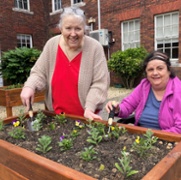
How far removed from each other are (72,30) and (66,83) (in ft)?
1.33

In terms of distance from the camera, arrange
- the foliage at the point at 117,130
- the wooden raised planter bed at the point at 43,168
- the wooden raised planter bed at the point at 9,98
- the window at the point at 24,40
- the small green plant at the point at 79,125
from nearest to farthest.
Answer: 1. the wooden raised planter bed at the point at 43,168
2. the foliage at the point at 117,130
3. the small green plant at the point at 79,125
4. the wooden raised planter bed at the point at 9,98
5. the window at the point at 24,40

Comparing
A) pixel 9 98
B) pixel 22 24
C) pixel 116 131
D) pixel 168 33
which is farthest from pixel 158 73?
pixel 22 24

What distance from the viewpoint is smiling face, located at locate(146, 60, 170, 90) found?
1672mm

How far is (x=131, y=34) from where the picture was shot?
8.64 meters

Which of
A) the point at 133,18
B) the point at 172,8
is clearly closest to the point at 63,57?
the point at 172,8

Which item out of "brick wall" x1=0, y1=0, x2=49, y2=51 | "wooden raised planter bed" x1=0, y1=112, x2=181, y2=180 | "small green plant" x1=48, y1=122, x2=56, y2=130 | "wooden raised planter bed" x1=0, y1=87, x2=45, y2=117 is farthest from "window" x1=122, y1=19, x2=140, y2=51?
"wooden raised planter bed" x1=0, y1=112, x2=181, y2=180

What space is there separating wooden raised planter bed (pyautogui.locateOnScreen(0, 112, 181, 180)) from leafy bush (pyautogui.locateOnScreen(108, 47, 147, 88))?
681 centimetres

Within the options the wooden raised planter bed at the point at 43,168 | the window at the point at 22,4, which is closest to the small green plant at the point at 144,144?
the wooden raised planter bed at the point at 43,168

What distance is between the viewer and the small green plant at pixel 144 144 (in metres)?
1.02

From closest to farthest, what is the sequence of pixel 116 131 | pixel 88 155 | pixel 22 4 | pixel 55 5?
pixel 88 155 → pixel 116 131 → pixel 22 4 → pixel 55 5

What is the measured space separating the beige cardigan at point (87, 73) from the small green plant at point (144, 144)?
556 mm

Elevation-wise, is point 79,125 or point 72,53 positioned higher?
point 72,53

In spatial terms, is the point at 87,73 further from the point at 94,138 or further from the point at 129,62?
the point at 129,62

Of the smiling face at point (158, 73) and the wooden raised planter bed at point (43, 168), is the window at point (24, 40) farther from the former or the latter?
the wooden raised planter bed at point (43, 168)
